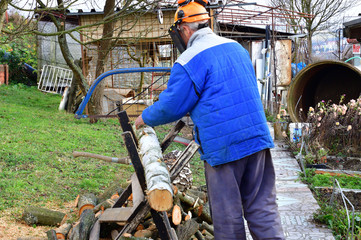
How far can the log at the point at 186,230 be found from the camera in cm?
414

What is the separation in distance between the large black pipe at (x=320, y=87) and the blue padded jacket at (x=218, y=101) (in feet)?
22.7

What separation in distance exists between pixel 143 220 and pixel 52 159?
3.23 meters

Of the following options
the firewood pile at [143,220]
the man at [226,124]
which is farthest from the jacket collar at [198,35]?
the firewood pile at [143,220]

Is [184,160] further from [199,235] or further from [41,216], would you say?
[41,216]

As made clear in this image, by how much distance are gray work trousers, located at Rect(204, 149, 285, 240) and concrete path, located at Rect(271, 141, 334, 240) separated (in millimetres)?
1386

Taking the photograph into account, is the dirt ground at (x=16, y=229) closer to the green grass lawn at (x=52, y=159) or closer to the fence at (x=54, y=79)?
the green grass lawn at (x=52, y=159)

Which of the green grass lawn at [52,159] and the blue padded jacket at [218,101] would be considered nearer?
the blue padded jacket at [218,101]

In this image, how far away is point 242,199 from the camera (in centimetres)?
329

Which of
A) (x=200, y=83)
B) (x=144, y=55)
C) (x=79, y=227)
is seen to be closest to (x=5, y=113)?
(x=144, y=55)

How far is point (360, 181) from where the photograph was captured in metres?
6.29

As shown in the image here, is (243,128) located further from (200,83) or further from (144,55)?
(144,55)

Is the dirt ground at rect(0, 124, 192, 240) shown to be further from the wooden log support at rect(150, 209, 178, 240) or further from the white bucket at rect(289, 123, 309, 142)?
the white bucket at rect(289, 123, 309, 142)

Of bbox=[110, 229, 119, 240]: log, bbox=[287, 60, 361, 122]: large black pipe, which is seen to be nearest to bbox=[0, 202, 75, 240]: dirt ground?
bbox=[110, 229, 119, 240]: log

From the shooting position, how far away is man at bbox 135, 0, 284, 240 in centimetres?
306
